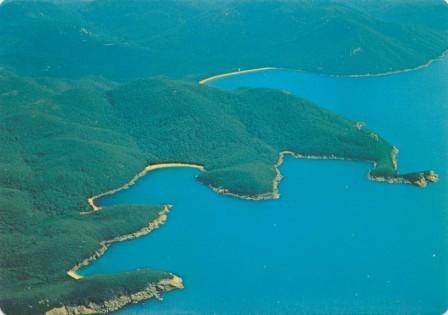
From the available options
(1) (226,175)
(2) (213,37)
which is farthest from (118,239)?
(2) (213,37)

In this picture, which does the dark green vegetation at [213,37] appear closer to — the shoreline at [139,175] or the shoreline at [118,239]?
the shoreline at [139,175]

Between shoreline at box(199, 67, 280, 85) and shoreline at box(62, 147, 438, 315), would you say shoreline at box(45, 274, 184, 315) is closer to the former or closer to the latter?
shoreline at box(62, 147, 438, 315)

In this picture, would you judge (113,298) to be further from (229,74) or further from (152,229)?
(229,74)

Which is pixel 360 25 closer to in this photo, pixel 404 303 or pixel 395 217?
pixel 395 217

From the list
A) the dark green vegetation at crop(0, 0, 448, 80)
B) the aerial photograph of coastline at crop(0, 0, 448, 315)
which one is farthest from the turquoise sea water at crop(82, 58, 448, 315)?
the dark green vegetation at crop(0, 0, 448, 80)

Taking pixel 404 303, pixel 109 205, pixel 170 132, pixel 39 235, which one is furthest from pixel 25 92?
pixel 404 303
